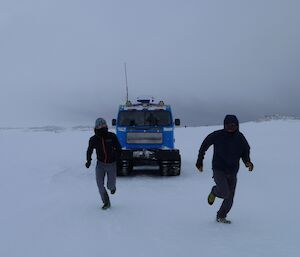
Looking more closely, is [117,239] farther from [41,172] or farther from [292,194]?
[41,172]

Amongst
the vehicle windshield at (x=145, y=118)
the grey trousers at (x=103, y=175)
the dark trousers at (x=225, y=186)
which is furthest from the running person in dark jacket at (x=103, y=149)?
the vehicle windshield at (x=145, y=118)

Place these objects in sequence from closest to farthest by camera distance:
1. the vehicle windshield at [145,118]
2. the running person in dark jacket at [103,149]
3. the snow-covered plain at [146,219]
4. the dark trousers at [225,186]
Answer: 1. the snow-covered plain at [146,219]
2. the dark trousers at [225,186]
3. the running person in dark jacket at [103,149]
4. the vehicle windshield at [145,118]

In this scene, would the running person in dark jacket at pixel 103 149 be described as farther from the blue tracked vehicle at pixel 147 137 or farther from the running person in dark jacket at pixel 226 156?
the blue tracked vehicle at pixel 147 137

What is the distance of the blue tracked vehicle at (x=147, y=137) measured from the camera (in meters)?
16.5

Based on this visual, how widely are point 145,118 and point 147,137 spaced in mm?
837

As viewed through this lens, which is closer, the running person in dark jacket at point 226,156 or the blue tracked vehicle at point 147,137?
the running person in dark jacket at point 226,156

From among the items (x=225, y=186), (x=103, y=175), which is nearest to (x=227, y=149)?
(x=225, y=186)

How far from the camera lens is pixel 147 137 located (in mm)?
17000

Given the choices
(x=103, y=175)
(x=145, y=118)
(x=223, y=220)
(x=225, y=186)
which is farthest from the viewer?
(x=145, y=118)

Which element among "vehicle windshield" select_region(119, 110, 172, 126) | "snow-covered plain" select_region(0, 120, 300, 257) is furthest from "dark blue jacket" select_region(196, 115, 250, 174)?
"vehicle windshield" select_region(119, 110, 172, 126)

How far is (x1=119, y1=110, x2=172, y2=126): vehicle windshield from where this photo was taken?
17.4m

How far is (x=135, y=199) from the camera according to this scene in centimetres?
1180

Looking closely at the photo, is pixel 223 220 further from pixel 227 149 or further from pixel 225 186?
pixel 227 149

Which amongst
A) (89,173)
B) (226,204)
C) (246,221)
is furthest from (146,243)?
(89,173)
